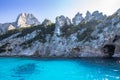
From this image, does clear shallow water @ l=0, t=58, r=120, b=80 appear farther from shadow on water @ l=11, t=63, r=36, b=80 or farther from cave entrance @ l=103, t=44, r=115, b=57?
cave entrance @ l=103, t=44, r=115, b=57

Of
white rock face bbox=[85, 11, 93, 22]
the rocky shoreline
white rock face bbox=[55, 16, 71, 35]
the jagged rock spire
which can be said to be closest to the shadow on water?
the rocky shoreline

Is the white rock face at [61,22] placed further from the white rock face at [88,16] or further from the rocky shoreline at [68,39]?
the white rock face at [88,16]

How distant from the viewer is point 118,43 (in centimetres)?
7594

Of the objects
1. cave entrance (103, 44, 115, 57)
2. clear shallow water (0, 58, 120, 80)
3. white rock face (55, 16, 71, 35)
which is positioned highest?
white rock face (55, 16, 71, 35)

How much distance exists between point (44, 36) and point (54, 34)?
7.67m

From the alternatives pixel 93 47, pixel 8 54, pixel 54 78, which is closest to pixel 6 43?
pixel 8 54

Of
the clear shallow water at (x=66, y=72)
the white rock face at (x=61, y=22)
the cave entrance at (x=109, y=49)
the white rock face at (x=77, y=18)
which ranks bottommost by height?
the clear shallow water at (x=66, y=72)

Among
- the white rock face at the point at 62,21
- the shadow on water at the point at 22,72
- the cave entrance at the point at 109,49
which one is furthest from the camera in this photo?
the white rock face at the point at 62,21

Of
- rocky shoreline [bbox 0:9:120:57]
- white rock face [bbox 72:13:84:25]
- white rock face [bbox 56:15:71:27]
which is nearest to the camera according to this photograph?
rocky shoreline [bbox 0:9:120:57]

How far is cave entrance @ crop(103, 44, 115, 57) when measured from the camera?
8094cm

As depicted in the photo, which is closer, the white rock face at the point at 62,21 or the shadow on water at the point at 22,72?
the shadow on water at the point at 22,72

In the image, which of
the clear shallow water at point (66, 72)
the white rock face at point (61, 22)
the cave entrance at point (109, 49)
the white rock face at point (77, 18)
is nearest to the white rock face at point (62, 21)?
the white rock face at point (61, 22)

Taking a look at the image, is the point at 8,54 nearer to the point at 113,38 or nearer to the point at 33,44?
the point at 33,44

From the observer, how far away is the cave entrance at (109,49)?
80938 mm
